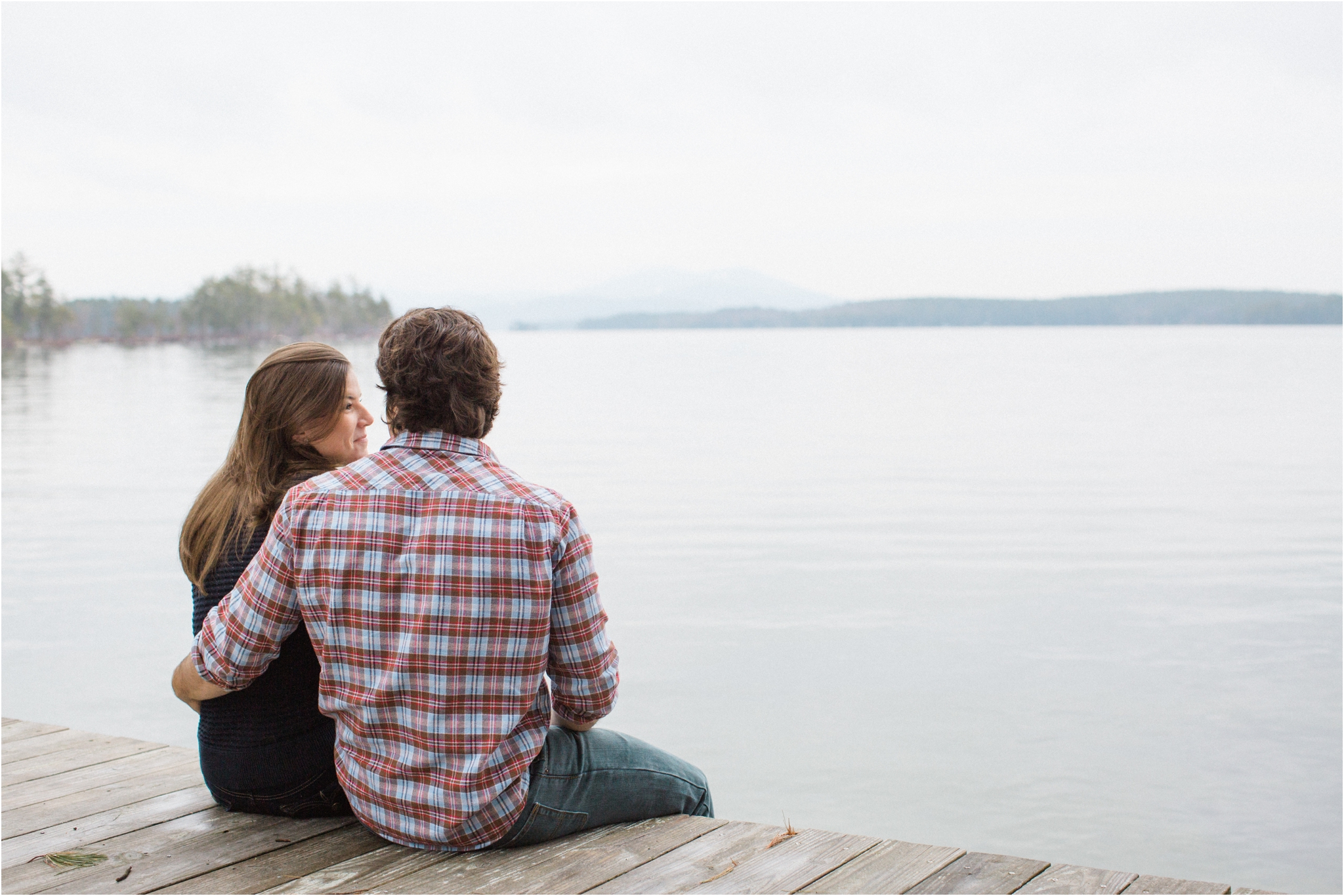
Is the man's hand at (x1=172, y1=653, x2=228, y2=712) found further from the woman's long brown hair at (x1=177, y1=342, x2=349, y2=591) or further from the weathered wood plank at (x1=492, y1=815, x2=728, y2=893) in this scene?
the weathered wood plank at (x1=492, y1=815, x2=728, y2=893)

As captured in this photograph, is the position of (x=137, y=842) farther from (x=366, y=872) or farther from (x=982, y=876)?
(x=982, y=876)

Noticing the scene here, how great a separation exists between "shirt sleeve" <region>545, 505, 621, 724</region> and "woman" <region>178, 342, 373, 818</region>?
0.60 metres

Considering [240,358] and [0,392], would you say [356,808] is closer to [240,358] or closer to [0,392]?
[0,392]

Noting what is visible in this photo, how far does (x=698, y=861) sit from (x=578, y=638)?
2.24 ft

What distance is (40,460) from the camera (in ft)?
62.7

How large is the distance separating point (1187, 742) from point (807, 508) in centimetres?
795

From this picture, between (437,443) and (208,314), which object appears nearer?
(437,443)

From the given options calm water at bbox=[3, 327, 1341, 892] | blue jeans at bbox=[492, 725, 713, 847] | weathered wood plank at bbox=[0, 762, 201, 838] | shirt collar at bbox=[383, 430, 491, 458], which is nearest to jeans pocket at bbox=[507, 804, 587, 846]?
blue jeans at bbox=[492, 725, 713, 847]

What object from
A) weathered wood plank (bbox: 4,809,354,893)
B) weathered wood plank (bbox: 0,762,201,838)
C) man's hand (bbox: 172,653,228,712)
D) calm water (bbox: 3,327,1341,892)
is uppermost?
man's hand (bbox: 172,653,228,712)

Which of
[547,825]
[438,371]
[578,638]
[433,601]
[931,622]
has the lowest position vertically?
[931,622]

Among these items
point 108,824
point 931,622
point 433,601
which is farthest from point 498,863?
point 931,622

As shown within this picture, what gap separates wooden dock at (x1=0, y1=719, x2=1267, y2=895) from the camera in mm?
2482

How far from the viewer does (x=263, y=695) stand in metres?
2.58

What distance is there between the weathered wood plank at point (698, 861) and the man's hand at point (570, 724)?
13.1 inches
